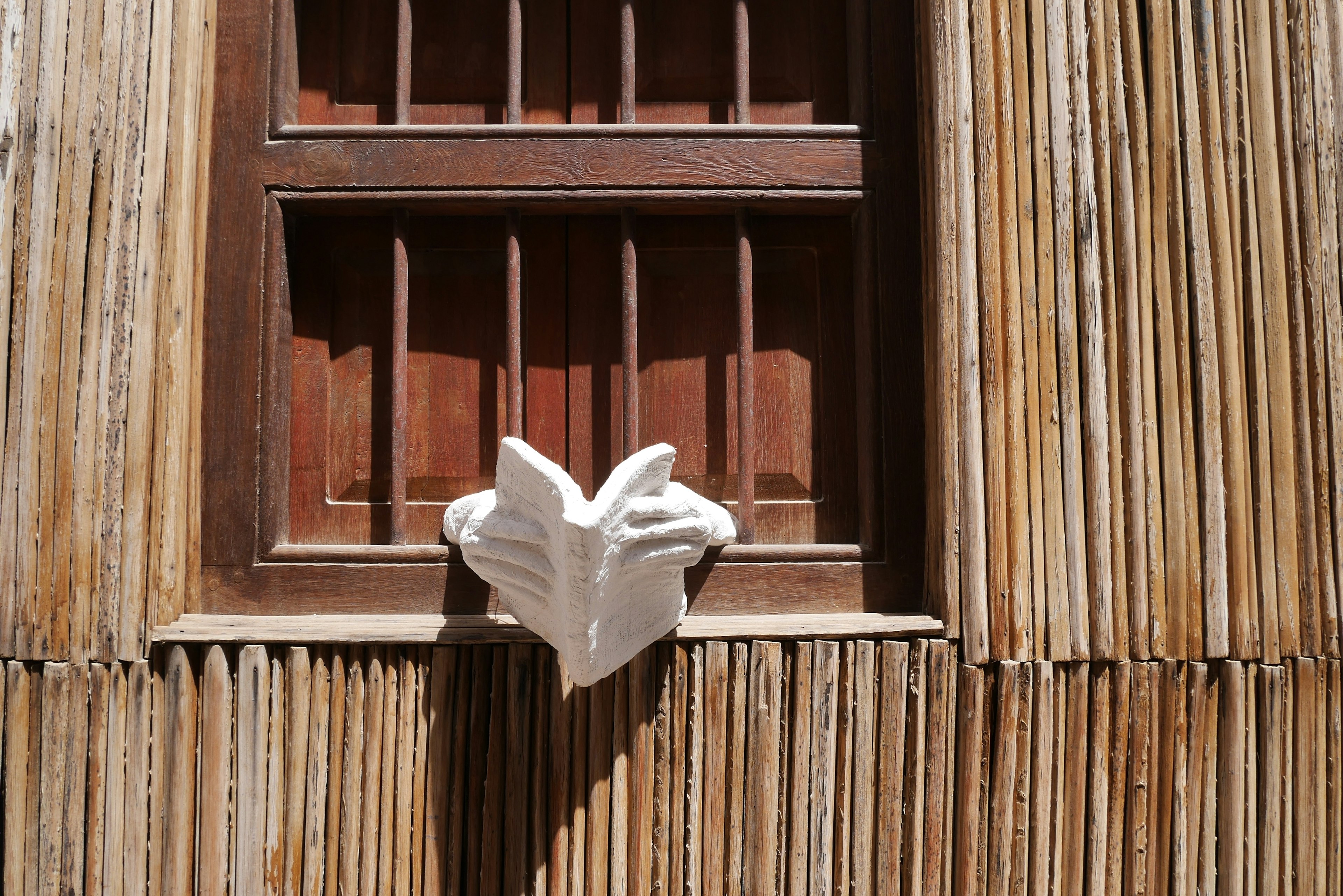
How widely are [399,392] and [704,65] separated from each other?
1.04 metres

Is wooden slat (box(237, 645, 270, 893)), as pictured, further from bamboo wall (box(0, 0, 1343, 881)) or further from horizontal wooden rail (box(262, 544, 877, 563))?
horizontal wooden rail (box(262, 544, 877, 563))

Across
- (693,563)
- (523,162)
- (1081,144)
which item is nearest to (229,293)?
(523,162)

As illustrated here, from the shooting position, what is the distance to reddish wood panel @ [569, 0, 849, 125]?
6.26ft

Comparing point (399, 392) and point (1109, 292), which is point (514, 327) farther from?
point (1109, 292)

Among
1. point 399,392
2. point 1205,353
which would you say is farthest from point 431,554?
point 1205,353

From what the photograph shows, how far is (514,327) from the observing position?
1.74 meters

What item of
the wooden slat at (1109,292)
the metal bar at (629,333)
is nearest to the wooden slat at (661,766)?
the metal bar at (629,333)

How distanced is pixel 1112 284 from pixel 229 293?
186 centimetres

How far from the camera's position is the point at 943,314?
1.64m

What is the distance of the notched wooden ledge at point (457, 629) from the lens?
1586 millimetres

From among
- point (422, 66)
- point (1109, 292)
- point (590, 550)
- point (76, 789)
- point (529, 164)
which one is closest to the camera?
point (590, 550)

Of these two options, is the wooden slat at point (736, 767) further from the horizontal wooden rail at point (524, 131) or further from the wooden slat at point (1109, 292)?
the horizontal wooden rail at point (524, 131)

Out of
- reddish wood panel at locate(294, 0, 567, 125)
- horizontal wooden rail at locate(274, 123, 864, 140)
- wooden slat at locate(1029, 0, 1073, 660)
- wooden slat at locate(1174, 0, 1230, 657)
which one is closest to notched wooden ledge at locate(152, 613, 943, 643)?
wooden slat at locate(1029, 0, 1073, 660)

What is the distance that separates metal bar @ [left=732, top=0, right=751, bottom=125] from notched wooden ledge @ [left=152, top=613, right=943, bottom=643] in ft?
3.59
